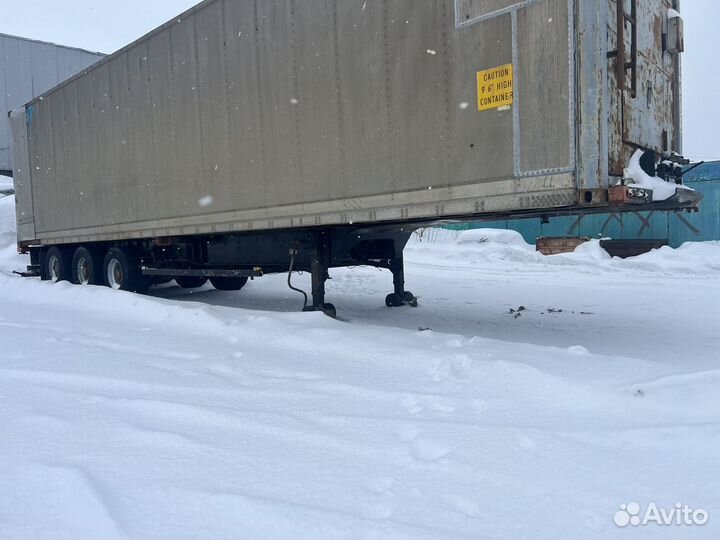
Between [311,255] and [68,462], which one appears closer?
[68,462]

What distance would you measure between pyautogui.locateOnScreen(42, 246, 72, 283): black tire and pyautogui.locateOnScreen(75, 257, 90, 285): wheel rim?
0.38 metres

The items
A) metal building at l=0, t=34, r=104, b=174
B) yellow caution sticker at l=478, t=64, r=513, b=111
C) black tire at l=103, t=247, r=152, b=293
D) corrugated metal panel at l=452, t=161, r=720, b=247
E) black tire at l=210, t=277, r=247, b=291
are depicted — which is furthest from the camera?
metal building at l=0, t=34, r=104, b=174

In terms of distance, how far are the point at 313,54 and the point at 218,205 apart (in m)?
2.56

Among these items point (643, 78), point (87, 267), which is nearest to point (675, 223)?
point (643, 78)

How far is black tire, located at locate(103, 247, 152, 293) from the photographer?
32.5ft

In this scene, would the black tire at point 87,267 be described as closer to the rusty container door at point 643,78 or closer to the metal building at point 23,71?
the rusty container door at point 643,78

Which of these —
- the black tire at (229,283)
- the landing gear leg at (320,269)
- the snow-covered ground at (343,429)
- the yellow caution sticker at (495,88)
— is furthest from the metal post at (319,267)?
the black tire at (229,283)

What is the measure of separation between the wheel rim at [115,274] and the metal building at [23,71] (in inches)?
823

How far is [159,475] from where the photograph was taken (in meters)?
2.56

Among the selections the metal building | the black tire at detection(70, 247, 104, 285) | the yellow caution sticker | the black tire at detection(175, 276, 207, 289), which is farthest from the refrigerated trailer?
the metal building

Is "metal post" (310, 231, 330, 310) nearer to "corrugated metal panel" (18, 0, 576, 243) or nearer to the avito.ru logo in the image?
"corrugated metal panel" (18, 0, 576, 243)

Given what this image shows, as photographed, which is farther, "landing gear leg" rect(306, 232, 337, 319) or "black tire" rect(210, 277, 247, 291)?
"black tire" rect(210, 277, 247, 291)

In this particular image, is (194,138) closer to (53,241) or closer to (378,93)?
(378,93)

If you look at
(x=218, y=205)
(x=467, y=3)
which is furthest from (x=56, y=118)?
(x=467, y=3)
